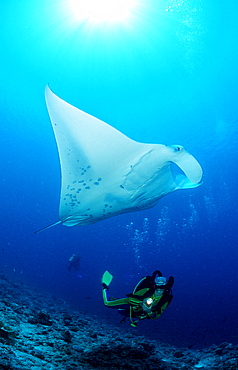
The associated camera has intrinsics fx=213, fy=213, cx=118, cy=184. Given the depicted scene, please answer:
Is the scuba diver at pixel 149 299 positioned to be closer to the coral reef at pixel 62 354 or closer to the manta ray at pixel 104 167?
the coral reef at pixel 62 354

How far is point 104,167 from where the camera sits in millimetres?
3943

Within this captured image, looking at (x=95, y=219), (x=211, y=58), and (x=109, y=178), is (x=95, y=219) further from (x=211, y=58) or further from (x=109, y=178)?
(x=211, y=58)

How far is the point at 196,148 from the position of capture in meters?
21.5

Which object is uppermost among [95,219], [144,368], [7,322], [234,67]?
[234,67]

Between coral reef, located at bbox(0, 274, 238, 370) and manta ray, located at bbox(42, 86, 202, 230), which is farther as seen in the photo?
manta ray, located at bbox(42, 86, 202, 230)

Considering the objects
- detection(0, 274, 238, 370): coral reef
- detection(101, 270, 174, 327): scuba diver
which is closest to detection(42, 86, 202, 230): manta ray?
detection(101, 270, 174, 327): scuba diver

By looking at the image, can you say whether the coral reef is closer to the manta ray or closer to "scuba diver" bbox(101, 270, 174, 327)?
"scuba diver" bbox(101, 270, 174, 327)

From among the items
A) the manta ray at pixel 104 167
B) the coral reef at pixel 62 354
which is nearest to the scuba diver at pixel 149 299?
the coral reef at pixel 62 354

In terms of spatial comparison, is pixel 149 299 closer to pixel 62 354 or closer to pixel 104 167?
pixel 62 354

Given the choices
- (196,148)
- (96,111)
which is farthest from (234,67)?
(96,111)

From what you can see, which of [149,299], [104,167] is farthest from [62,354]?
[104,167]

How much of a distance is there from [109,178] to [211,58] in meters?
13.0

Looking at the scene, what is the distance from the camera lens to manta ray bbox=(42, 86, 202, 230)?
3.46 meters

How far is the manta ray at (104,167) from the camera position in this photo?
136 inches
